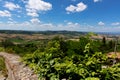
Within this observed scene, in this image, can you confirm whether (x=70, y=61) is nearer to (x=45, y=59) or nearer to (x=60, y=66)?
(x=60, y=66)

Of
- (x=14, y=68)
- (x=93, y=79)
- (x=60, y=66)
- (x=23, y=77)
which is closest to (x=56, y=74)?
(x=60, y=66)

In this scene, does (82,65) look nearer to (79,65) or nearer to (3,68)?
(79,65)

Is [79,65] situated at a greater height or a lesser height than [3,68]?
greater

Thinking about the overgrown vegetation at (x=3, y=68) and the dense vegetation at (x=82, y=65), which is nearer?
the dense vegetation at (x=82, y=65)

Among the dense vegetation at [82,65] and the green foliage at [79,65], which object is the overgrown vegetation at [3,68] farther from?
the dense vegetation at [82,65]

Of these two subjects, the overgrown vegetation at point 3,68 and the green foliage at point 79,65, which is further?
the overgrown vegetation at point 3,68

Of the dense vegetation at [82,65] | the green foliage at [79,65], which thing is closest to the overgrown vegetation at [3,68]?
the green foliage at [79,65]

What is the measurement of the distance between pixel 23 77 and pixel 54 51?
Result: 12.3 feet

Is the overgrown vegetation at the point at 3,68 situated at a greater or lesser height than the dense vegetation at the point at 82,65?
lesser

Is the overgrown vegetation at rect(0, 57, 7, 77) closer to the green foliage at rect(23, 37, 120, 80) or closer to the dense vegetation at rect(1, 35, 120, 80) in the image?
the green foliage at rect(23, 37, 120, 80)

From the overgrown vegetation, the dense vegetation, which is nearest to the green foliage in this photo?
the dense vegetation

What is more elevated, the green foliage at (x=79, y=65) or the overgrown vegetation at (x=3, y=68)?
the green foliage at (x=79, y=65)

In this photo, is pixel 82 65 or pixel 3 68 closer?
pixel 82 65

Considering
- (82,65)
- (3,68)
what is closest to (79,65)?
(82,65)
